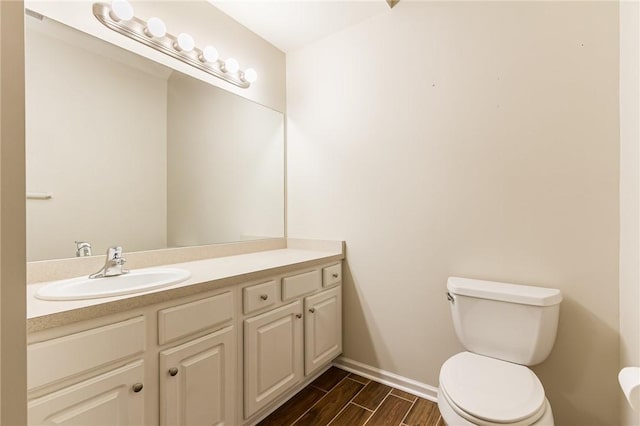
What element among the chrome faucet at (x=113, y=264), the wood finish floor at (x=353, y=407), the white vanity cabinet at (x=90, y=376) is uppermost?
the chrome faucet at (x=113, y=264)

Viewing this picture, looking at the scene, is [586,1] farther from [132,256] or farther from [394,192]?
[132,256]

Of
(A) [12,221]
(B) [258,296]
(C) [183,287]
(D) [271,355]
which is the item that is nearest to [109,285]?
(C) [183,287]

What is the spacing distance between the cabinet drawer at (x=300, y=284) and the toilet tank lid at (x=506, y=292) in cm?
75

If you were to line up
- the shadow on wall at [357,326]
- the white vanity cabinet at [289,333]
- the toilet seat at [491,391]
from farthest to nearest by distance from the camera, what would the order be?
the shadow on wall at [357,326] < the white vanity cabinet at [289,333] < the toilet seat at [491,391]

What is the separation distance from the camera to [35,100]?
1178mm

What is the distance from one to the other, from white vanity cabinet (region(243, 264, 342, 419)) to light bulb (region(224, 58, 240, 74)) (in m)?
1.37

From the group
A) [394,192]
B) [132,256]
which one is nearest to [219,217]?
[132,256]

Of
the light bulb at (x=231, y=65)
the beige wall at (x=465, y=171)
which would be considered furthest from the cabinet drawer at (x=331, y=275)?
the light bulb at (x=231, y=65)

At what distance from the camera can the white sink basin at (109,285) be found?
0.96m

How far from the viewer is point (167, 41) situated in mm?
1585

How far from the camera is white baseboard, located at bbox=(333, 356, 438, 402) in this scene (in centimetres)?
171

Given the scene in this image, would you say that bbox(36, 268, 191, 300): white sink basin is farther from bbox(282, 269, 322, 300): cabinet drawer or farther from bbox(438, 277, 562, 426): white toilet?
bbox(438, 277, 562, 426): white toilet

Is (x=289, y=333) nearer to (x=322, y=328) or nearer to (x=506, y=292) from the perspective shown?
(x=322, y=328)

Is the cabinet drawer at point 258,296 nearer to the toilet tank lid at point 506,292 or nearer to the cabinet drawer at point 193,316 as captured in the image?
the cabinet drawer at point 193,316
